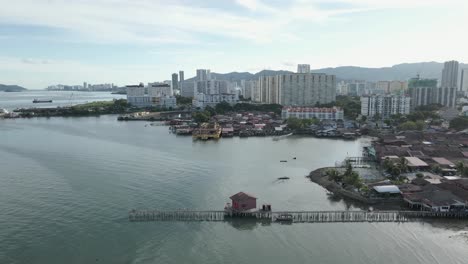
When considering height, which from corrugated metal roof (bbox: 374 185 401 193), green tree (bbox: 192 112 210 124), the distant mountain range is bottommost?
corrugated metal roof (bbox: 374 185 401 193)

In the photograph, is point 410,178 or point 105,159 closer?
point 410,178

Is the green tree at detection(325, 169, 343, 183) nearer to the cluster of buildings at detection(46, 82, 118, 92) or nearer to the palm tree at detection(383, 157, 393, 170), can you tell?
the palm tree at detection(383, 157, 393, 170)

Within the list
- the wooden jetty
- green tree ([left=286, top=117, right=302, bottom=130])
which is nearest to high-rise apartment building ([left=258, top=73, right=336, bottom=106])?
green tree ([left=286, top=117, right=302, bottom=130])

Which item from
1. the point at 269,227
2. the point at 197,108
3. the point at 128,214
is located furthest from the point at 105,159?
the point at 197,108

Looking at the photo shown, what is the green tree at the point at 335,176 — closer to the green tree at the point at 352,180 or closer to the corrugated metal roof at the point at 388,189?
the green tree at the point at 352,180

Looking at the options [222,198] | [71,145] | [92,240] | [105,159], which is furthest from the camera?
[71,145]

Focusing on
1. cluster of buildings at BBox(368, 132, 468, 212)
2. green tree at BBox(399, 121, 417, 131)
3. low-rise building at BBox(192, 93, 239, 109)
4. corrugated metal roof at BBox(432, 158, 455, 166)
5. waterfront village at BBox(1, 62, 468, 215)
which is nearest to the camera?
cluster of buildings at BBox(368, 132, 468, 212)

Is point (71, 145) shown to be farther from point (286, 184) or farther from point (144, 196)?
point (286, 184)
